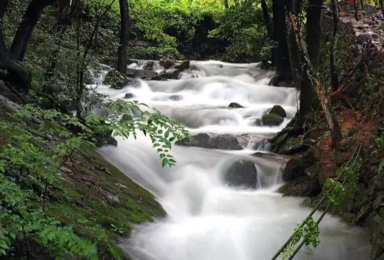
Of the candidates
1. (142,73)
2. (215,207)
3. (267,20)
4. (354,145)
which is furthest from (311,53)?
(142,73)

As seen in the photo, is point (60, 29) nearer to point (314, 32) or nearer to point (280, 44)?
point (314, 32)

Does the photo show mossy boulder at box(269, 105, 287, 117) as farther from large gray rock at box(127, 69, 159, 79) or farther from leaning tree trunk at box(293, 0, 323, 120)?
large gray rock at box(127, 69, 159, 79)

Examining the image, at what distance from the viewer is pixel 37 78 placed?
7.68 meters

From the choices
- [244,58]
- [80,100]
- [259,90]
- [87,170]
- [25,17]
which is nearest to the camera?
[87,170]

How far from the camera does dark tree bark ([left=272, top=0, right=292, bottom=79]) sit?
48.9ft

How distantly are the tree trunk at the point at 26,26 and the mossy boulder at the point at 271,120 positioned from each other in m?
6.87

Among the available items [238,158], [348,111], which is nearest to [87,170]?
[238,158]

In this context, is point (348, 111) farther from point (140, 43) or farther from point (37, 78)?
point (140, 43)

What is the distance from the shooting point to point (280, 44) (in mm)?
14938

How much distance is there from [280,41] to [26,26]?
1031 centimetres

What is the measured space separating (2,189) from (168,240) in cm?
254

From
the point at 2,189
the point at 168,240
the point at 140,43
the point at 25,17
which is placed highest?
the point at 140,43

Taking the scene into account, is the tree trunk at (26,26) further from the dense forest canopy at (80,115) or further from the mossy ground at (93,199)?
the mossy ground at (93,199)

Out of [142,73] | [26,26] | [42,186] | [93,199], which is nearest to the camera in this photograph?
[42,186]
